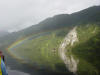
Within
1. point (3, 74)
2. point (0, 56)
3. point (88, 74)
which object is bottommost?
point (88, 74)

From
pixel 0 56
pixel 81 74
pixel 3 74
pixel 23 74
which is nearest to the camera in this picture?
pixel 3 74

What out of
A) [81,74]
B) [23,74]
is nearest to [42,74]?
[23,74]

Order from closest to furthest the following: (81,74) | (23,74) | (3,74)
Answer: (3,74)
(81,74)
(23,74)

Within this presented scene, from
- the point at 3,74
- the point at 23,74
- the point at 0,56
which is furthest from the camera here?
the point at 23,74

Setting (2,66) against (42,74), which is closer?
(2,66)

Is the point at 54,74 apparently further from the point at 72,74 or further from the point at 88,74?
the point at 88,74

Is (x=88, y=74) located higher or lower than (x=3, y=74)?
lower

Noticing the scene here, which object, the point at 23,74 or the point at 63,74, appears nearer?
the point at 63,74

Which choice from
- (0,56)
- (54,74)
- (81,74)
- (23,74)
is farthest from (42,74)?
(0,56)

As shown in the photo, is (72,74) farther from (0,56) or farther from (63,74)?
(0,56)
